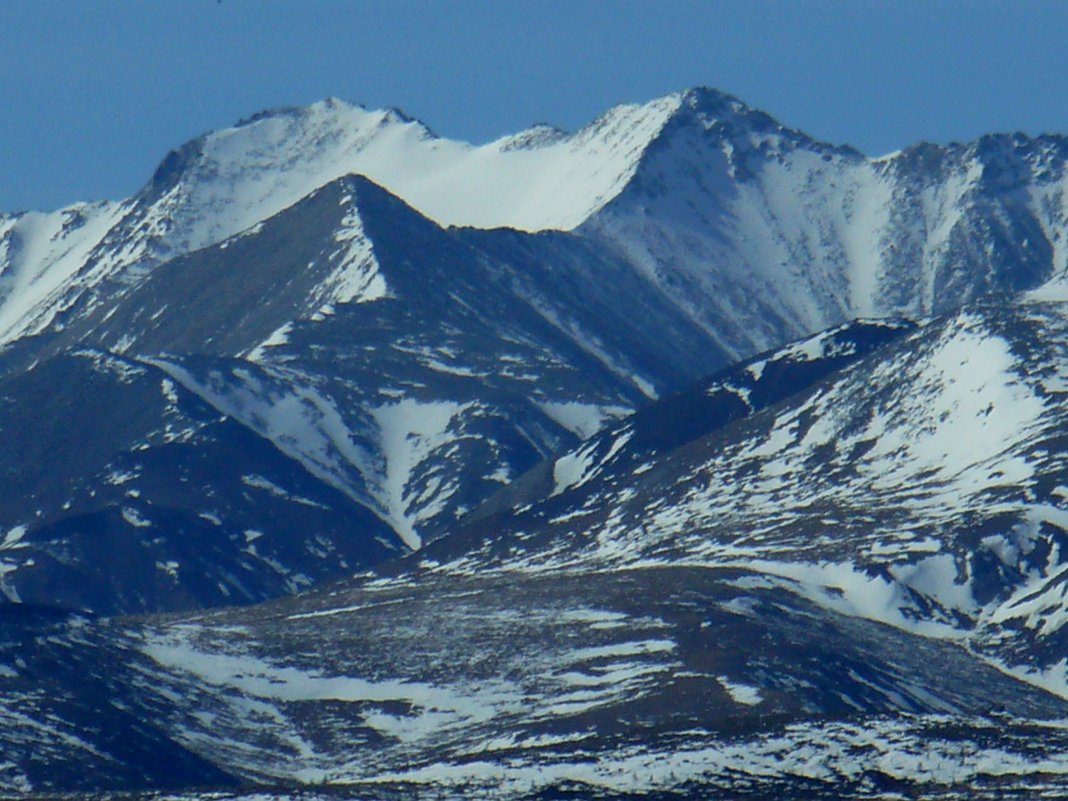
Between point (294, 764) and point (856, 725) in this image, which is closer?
point (856, 725)

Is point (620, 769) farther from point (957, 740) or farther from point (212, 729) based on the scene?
point (212, 729)

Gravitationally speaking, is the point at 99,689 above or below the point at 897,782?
above

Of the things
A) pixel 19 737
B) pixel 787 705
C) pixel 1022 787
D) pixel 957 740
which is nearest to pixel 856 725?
pixel 957 740

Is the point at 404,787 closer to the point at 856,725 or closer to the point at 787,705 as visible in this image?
the point at 856,725

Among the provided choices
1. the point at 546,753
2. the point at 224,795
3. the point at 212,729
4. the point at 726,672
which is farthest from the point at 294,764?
the point at 224,795

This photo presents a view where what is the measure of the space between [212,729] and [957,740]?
65.8 meters

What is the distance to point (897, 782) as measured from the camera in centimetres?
13175

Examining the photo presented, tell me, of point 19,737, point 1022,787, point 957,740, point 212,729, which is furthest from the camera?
point 212,729

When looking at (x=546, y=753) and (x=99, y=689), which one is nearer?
(x=546, y=753)

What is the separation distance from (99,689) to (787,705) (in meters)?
42.0

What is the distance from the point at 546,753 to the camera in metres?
143

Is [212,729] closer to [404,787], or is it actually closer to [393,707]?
[393,707]

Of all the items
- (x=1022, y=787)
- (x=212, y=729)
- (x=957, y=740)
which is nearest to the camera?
(x=1022, y=787)

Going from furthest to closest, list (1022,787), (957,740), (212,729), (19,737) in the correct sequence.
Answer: (212,729)
(19,737)
(957,740)
(1022,787)
